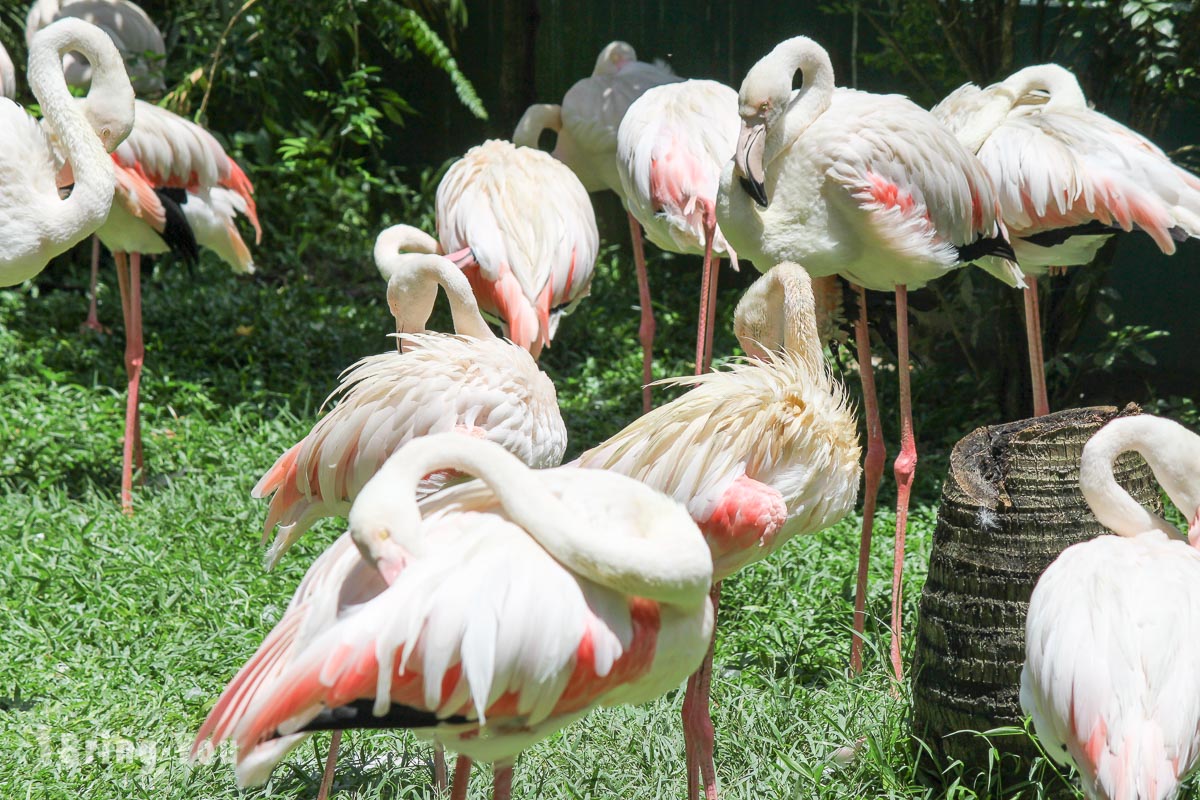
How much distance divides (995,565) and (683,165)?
244cm

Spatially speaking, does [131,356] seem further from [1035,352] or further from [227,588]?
[1035,352]

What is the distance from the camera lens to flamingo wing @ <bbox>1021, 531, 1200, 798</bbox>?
231 centimetres

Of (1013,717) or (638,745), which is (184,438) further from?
(1013,717)

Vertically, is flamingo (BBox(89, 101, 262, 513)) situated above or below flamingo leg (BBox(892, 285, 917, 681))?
above

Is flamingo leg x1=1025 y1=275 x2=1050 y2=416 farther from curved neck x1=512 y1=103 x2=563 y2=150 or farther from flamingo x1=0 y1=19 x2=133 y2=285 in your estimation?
flamingo x1=0 y1=19 x2=133 y2=285

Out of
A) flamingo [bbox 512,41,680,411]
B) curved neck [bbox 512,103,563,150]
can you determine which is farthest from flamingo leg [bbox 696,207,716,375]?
curved neck [bbox 512,103,563,150]

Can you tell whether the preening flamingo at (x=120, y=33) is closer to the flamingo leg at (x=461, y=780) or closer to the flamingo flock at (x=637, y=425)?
the flamingo flock at (x=637, y=425)

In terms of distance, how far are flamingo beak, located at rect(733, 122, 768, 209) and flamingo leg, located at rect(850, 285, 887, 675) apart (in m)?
0.61

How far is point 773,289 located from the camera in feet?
10.8

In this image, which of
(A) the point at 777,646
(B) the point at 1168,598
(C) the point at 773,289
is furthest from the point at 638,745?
(B) the point at 1168,598

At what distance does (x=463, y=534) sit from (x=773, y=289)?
4.55ft

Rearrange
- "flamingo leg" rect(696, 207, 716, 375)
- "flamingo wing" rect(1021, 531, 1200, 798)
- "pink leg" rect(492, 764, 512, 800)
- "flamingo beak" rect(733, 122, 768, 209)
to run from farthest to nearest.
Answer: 1. "flamingo leg" rect(696, 207, 716, 375)
2. "flamingo beak" rect(733, 122, 768, 209)
3. "pink leg" rect(492, 764, 512, 800)
4. "flamingo wing" rect(1021, 531, 1200, 798)

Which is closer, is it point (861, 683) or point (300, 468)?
point (300, 468)

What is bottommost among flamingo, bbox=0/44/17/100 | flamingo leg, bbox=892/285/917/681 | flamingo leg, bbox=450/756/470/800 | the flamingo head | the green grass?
the green grass
